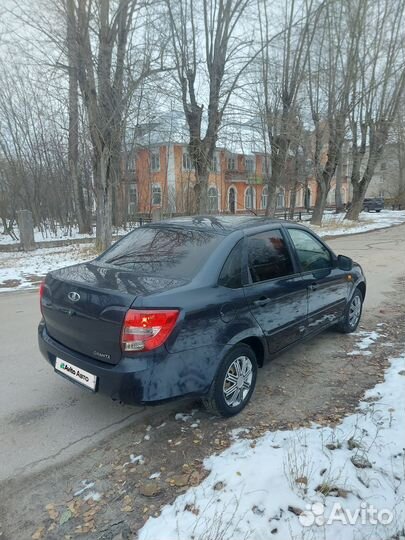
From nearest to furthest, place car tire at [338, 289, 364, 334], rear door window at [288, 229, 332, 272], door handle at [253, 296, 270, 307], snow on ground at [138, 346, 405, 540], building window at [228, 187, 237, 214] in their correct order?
snow on ground at [138, 346, 405, 540], door handle at [253, 296, 270, 307], rear door window at [288, 229, 332, 272], car tire at [338, 289, 364, 334], building window at [228, 187, 237, 214]

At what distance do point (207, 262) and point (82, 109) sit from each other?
1361 centimetres

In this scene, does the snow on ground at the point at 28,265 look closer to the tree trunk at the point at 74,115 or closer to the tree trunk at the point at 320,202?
the tree trunk at the point at 74,115

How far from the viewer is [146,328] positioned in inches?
106

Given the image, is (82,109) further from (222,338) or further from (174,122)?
(222,338)

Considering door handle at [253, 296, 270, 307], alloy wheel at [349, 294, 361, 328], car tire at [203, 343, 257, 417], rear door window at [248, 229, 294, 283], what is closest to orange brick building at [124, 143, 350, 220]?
alloy wheel at [349, 294, 361, 328]

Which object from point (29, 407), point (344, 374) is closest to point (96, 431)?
point (29, 407)

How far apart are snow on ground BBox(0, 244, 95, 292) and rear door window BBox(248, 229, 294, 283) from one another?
677 cm

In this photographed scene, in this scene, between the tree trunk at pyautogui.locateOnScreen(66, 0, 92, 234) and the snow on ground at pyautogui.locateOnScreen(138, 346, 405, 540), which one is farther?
the tree trunk at pyautogui.locateOnScreen(66, 0, 92, 234)

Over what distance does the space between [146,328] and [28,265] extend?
32.8 feet

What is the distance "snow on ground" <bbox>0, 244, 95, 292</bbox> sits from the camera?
29.7 ft

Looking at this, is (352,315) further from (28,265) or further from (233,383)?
(28,265)

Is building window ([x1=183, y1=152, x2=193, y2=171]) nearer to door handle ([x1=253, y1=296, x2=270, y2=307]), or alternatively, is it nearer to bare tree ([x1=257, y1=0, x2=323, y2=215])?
bare tree ([x1=257, y1=0, x2=323, y2=215])

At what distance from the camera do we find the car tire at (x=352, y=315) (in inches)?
199

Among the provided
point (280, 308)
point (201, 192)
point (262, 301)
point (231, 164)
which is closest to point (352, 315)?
point (280, 308)
